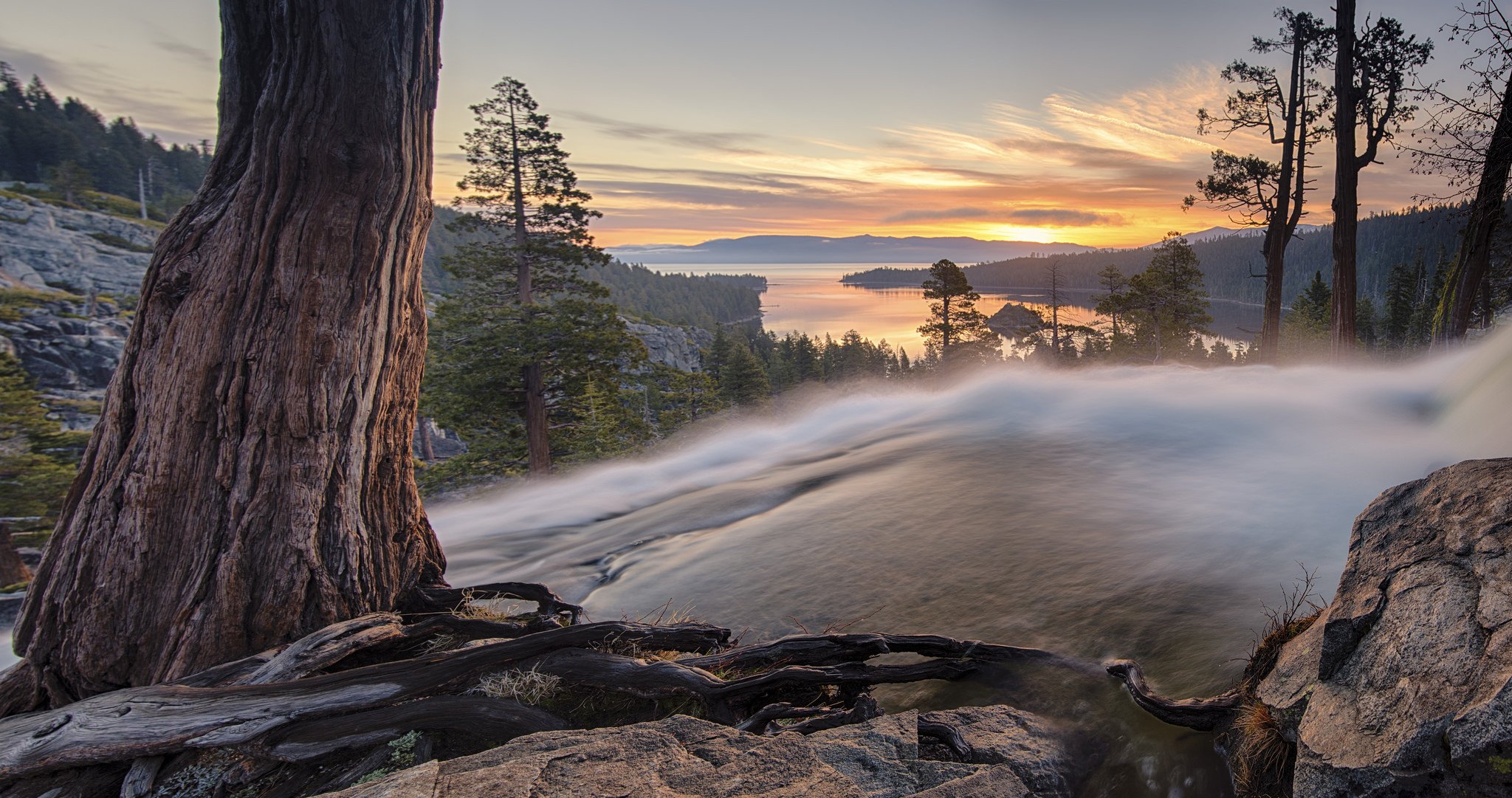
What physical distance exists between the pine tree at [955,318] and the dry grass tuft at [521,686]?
1590 inches

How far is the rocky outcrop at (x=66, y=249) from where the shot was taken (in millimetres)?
98125

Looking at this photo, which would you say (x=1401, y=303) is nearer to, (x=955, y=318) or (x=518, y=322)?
(x=955, y=318)

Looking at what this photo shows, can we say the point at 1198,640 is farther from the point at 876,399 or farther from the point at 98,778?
the point at 876,399

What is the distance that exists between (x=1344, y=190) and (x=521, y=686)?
18.2 meters

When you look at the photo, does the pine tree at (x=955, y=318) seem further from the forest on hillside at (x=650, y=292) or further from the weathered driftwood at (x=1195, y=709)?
the forest on hillside at (x=650, y=292)

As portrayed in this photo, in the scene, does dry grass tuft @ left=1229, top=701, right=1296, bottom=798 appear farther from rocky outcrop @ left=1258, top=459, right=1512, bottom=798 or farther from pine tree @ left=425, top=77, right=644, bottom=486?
pine tree @ left=425, top=77, right=644, bottom=486

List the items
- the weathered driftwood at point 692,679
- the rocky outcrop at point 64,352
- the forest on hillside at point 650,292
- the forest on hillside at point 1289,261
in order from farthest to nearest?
the forest on hillside at point 650,292, the forest on hillside at point 1289,261, the rocky outcrop at point 64,352, the weathered driftwood at point 692,679

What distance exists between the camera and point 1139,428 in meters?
10.7

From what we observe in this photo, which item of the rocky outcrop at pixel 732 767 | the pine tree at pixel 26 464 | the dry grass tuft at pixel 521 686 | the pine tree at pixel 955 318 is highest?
the pine tree at pixel 955 318

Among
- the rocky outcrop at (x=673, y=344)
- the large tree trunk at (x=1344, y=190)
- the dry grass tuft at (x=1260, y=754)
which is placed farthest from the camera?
the rocky outcrop at (x=673, y=344)

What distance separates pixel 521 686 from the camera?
3.92 metres

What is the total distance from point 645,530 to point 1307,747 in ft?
26.1

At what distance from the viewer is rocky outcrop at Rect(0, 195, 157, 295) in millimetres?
98125

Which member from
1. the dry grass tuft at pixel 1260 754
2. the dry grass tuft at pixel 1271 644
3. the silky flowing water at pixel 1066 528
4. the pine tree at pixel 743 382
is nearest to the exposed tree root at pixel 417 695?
the silky flowing water at pixel 1066 528
